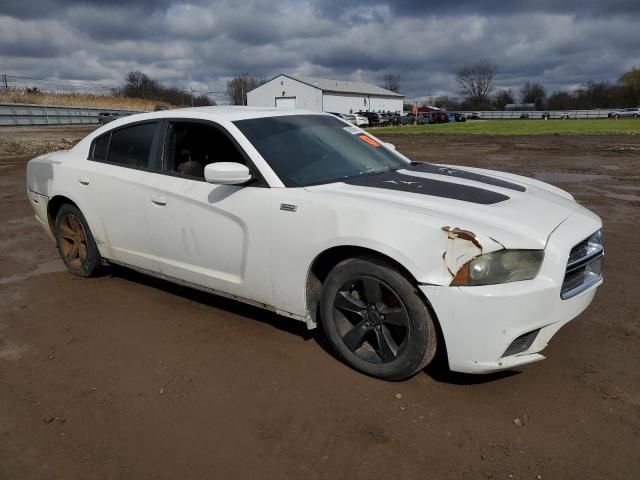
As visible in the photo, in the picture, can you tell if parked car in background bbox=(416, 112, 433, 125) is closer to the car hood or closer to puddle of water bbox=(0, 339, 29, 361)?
the car hood

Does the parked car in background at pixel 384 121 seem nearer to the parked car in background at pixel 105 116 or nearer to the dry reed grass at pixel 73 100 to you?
the dry reed grass at pixel 73 100

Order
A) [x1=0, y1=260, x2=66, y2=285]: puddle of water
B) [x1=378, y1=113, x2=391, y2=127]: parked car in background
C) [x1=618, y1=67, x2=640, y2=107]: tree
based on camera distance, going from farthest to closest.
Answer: [x1=618, y1=67, x2=640, y2=107]: tree, [x1=378, y1=113, x2=391, y2=127]: parked car in background, [x1=0, y1=260, x2=66, y2=285]: puddle of water

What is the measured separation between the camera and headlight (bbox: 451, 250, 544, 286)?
106 inches

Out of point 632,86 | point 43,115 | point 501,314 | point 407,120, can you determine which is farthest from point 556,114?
point 501,314

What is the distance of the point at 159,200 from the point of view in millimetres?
3992

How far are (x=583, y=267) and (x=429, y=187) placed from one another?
3.39 feet

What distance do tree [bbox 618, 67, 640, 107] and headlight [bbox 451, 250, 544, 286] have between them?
10129 centimetres

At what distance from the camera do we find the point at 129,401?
9.82 ft

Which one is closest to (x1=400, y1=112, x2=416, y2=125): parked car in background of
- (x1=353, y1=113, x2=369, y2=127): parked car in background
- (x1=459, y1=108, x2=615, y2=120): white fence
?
(x1=353, y1=113, x2=369, y2=127): parked car in background

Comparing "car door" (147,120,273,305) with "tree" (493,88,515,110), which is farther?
"tree" (493,88,515,110)

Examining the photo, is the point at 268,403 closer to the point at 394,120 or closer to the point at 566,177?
the point at 566,177

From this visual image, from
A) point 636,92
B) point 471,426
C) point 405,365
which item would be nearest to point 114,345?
point 405,365

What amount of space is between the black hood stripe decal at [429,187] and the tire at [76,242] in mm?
2709

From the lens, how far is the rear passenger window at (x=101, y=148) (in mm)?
4680
